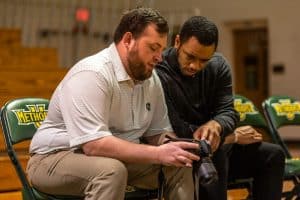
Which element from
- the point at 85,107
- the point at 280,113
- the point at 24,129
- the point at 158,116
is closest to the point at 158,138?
the point at 158,116

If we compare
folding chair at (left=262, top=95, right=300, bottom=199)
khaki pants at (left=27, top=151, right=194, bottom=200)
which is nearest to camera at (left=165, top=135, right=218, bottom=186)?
khaki pants at (left=27, top=151, right=194, bottom=200)

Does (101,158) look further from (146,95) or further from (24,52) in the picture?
(24,52)

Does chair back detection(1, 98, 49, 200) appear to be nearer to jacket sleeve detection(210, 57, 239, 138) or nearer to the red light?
jacket sleeve detection(210, 57, 239, 138)

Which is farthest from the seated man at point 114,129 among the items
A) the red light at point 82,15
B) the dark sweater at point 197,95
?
the red light at point 82,15

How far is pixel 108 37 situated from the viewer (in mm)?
7273

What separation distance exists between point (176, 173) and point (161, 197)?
102 millimetres

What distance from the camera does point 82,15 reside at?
714 centimetres

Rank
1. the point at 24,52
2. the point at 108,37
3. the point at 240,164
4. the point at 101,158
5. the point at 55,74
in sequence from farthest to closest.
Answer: the point at 108,37
the point at 24,52
the point at 55,74
the point at 240,164
the point at 101,158

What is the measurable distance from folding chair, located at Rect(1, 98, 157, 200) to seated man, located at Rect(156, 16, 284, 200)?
28cm

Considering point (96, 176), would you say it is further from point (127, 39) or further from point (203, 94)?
point (203, 94)

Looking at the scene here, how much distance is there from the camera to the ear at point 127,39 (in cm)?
181

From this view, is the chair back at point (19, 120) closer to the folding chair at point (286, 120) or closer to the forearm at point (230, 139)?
the forearm at point (230, 139)

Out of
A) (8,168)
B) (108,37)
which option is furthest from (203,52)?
(108,37)

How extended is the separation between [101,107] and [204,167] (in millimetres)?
379
